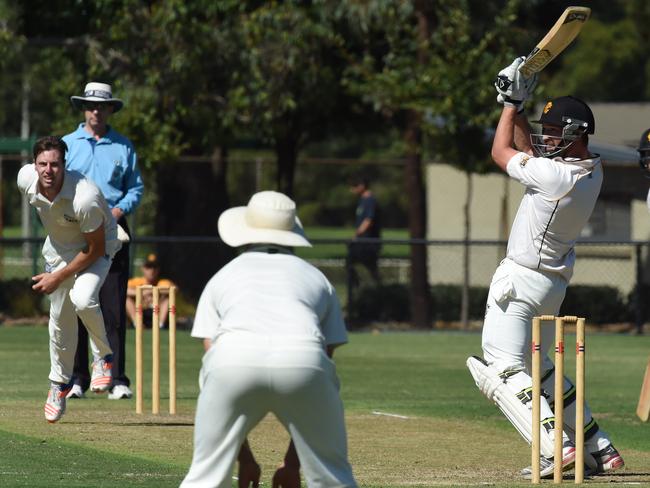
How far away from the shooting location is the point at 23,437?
28.7ft

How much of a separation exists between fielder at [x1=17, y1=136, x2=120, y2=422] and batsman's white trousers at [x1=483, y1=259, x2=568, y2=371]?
9.09ft

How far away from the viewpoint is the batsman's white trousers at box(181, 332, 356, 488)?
5.24 meters

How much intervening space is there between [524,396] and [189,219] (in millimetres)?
16225

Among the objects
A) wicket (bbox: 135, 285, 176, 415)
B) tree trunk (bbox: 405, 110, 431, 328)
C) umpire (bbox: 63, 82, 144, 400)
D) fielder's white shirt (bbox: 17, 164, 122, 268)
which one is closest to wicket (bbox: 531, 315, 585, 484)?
wicket (bbox: 135, 285, 176, 415)

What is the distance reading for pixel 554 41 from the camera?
8102 mm

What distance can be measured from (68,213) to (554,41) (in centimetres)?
325

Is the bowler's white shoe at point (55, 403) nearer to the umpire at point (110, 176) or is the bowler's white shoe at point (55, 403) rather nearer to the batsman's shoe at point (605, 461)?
the umpire at point (110, 176)

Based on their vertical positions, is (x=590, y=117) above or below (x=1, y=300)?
above

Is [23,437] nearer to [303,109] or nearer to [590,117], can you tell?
[590,117]

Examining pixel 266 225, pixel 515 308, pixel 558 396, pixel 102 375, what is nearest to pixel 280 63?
pixel 102 375

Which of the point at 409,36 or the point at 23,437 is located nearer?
the point at 23,437

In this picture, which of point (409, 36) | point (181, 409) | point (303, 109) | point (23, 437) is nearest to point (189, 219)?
point (303, 109)

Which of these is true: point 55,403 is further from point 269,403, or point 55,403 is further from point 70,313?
point 269,403

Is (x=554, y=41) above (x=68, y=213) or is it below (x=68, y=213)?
above
